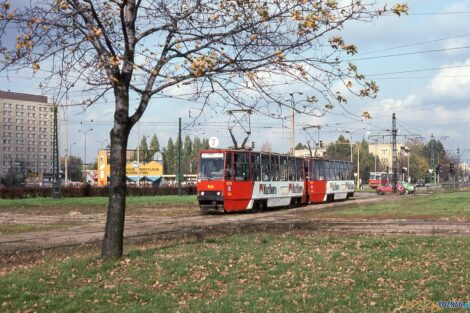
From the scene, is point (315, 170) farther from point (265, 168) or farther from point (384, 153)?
point (384, 153)

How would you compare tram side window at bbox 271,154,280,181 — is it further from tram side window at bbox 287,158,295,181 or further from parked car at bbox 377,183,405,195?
parked car at bbox 377,183,405,195

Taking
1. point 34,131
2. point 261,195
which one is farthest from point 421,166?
point 261,195

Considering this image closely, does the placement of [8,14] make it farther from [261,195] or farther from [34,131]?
[34,131]

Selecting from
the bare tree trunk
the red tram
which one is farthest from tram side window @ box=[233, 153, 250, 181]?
the bare tree trunk

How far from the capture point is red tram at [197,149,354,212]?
2777 cm

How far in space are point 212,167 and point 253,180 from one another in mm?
2674

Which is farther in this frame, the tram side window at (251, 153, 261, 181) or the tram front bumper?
the tram side window at (251, 153, 261, 181)

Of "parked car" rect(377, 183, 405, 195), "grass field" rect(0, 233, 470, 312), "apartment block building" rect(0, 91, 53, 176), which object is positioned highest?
"apartment block building" rect(0, 91, 53, 176)

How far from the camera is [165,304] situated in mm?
7102

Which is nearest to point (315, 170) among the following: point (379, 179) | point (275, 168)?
point (275, 168)

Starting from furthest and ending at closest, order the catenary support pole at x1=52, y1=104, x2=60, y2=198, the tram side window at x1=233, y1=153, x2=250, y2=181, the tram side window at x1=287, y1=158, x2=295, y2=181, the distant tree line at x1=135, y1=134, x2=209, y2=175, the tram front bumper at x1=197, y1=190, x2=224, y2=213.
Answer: the distant tree line at x1=135, y1=134, x2=209, y2=175 < the catenary support pole at x1=52, y1=104, x2=60, y2=198 < the tram side window at x1=287, y1=158, x2=295, y2=181 < the tram side window at x1=233, y1=153, x2=250, y2=181 < the tram front bumper at x1=197, y1=190, x2=224, y2=213

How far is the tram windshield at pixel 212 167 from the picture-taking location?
1093 inches

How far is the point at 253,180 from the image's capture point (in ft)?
96.4

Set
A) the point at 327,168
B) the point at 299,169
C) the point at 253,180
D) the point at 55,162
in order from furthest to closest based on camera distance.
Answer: the point at 55,162 < the point at 327,168 < the point at 299,169 < the point at 253,180
